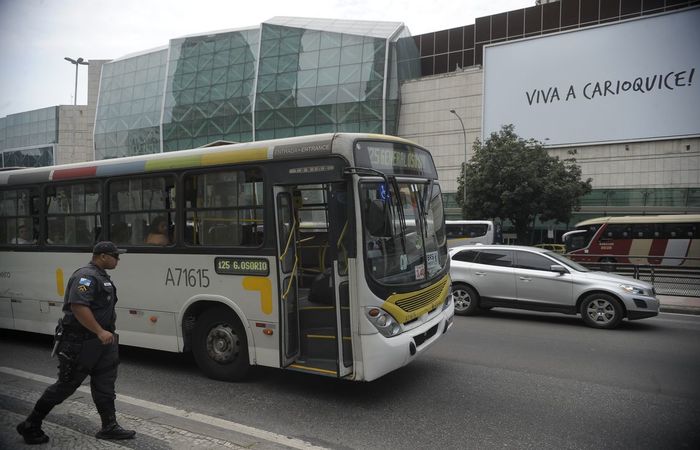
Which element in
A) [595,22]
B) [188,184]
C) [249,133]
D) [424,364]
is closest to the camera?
[188,184]

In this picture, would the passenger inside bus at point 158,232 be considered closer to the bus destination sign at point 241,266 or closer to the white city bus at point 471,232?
the bus destination sign at point 241,266

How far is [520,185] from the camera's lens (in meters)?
33.9

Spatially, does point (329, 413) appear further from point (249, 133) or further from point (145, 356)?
point (249, 133)

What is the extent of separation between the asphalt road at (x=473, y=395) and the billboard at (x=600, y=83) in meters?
40.8

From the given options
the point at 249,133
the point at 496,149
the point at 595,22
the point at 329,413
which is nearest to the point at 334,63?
the point at 249,133

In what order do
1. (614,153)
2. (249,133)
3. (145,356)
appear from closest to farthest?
(145,356), (614,153), (249,133)

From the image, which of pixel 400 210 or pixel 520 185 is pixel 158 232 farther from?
pixel 520 185

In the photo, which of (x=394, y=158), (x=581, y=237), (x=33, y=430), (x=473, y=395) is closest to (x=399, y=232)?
(x=394, y=158)

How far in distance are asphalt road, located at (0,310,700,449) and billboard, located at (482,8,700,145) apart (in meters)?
40.8

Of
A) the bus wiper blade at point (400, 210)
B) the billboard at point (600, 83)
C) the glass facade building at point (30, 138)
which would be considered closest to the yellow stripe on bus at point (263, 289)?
the bus wiper blade at point (400, 210)

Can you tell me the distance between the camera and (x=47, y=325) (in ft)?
24.2

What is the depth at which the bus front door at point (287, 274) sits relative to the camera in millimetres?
5465

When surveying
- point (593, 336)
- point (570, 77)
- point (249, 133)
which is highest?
point (570, 77)

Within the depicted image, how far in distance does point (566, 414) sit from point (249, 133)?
4973cm
